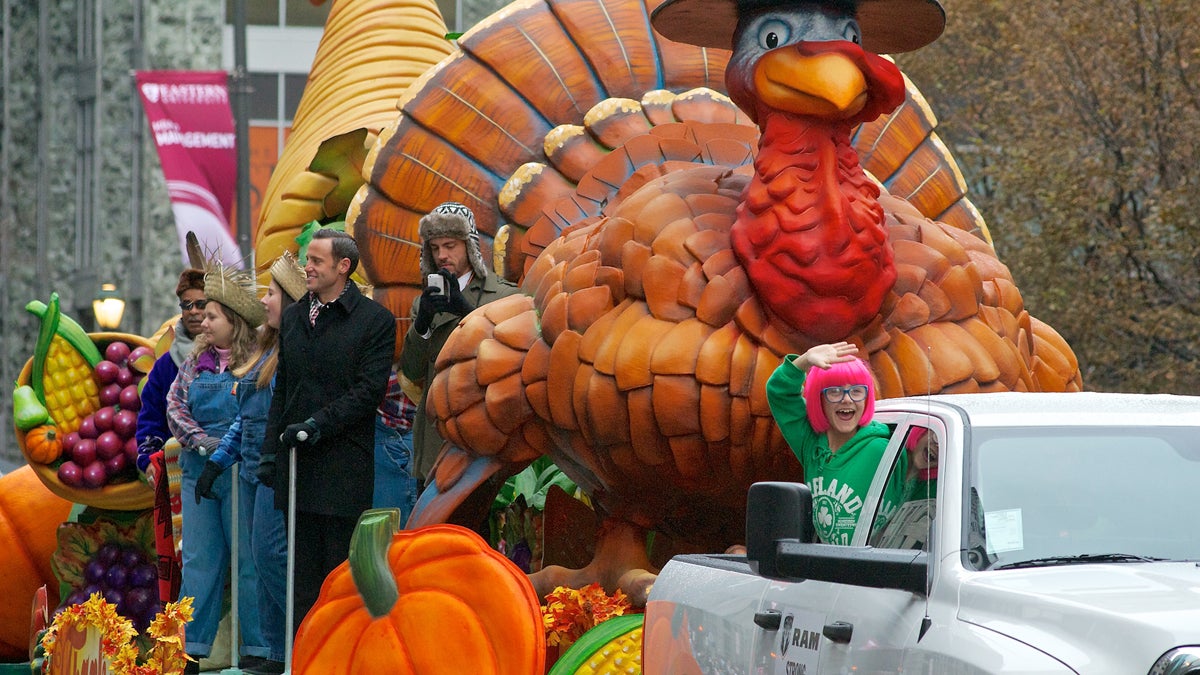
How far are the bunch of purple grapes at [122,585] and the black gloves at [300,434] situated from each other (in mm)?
2786

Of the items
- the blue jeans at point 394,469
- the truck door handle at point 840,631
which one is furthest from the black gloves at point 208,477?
the truck door handle at point 840,631

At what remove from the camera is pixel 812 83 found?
6.40 metres

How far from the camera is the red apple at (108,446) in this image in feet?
33.6

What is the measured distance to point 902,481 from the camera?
15.4 ft

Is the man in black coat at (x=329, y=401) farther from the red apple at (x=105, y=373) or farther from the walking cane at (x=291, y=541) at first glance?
the red apple at (x=105, y=373)

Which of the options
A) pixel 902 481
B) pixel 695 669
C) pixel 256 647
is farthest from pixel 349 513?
pixel 902 481

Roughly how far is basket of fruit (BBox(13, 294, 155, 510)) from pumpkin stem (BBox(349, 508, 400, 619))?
3872 mm

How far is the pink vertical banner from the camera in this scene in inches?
653

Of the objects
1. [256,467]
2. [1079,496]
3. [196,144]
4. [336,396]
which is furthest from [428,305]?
[196,144]

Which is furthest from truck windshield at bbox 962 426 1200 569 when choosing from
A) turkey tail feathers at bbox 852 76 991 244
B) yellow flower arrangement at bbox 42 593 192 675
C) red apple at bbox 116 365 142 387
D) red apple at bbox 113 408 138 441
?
red apple at bbox 116 365 142 387

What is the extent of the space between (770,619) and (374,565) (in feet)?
7.40

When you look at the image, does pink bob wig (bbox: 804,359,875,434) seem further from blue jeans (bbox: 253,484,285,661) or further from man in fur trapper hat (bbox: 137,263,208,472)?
man in fur trapper hat (bbox: 137,263,208,472)

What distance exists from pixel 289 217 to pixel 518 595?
451cm

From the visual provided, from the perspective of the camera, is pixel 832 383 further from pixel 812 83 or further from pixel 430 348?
pixel 430 348
